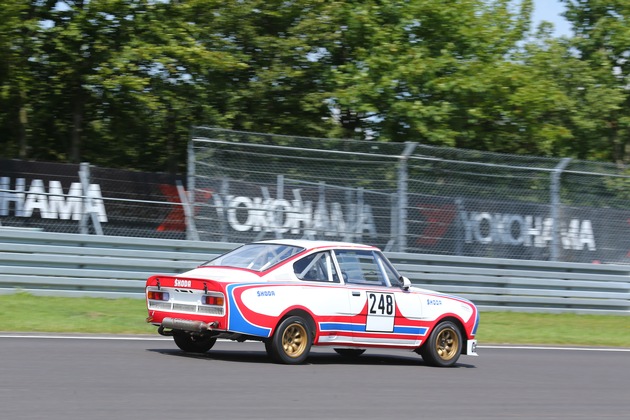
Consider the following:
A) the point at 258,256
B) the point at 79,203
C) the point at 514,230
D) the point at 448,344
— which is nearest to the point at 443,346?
the point at 448,344

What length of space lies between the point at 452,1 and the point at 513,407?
61.0 feet

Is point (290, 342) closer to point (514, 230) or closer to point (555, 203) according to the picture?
point (514, 230)

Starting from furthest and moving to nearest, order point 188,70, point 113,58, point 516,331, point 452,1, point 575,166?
point 452,1
point 188,70
point 113,58
point 575,166
point 516,331

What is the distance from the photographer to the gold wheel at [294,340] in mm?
10266

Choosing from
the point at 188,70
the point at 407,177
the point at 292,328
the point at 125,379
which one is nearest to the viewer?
the point at 125,379

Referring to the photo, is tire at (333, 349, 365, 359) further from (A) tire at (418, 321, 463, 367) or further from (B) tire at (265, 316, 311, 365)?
(B) tire at (265, 316, 311, 365)

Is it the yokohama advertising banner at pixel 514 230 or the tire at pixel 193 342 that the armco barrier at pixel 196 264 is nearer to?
the yokohama advertising banner at pixel 514 230

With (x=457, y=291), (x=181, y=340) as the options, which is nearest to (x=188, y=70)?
(x=457, y=291)

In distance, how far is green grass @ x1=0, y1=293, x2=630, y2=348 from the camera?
1338 centimetres

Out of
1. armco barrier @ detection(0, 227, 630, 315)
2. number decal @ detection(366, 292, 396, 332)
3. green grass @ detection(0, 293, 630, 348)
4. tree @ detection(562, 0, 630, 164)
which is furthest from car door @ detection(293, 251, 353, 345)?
tree @ detection(562, 0, 630, 164)

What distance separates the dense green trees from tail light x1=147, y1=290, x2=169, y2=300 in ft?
37.2

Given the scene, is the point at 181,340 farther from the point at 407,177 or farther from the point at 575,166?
the point at 575,166

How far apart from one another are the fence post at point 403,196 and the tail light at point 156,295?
26.6ft

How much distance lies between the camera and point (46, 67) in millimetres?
22844
